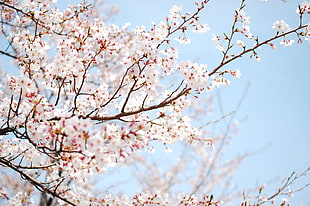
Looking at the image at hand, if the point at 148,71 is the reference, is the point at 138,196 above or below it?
below

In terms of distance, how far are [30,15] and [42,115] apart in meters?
1.67

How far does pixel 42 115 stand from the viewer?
2.35 metres

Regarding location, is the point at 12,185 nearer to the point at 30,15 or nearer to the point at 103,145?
the point at 30,15

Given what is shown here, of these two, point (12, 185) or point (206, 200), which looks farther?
point (12, 185)

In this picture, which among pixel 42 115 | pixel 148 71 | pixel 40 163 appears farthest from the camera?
pixel 40 163

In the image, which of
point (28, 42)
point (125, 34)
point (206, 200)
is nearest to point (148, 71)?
point (28, 42)

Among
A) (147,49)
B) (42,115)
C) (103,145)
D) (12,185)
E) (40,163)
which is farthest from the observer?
(12,185)

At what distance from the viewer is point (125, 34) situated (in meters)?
5.57

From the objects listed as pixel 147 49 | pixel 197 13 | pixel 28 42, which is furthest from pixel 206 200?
pixel 28 42

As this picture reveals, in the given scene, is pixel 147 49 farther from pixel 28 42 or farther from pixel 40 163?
pixel 40 163

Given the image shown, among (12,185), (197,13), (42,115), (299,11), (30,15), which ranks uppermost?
(12,185)

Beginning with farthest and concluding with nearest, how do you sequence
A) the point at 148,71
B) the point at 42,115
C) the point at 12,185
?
the point at 12,185, the point at 148,71, the point at 42,115

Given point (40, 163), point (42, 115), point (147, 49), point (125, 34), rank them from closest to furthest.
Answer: point (42, 115), point (147, 49), point (40, 163), point (125, 34)

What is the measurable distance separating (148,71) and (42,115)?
1065 millimetres
